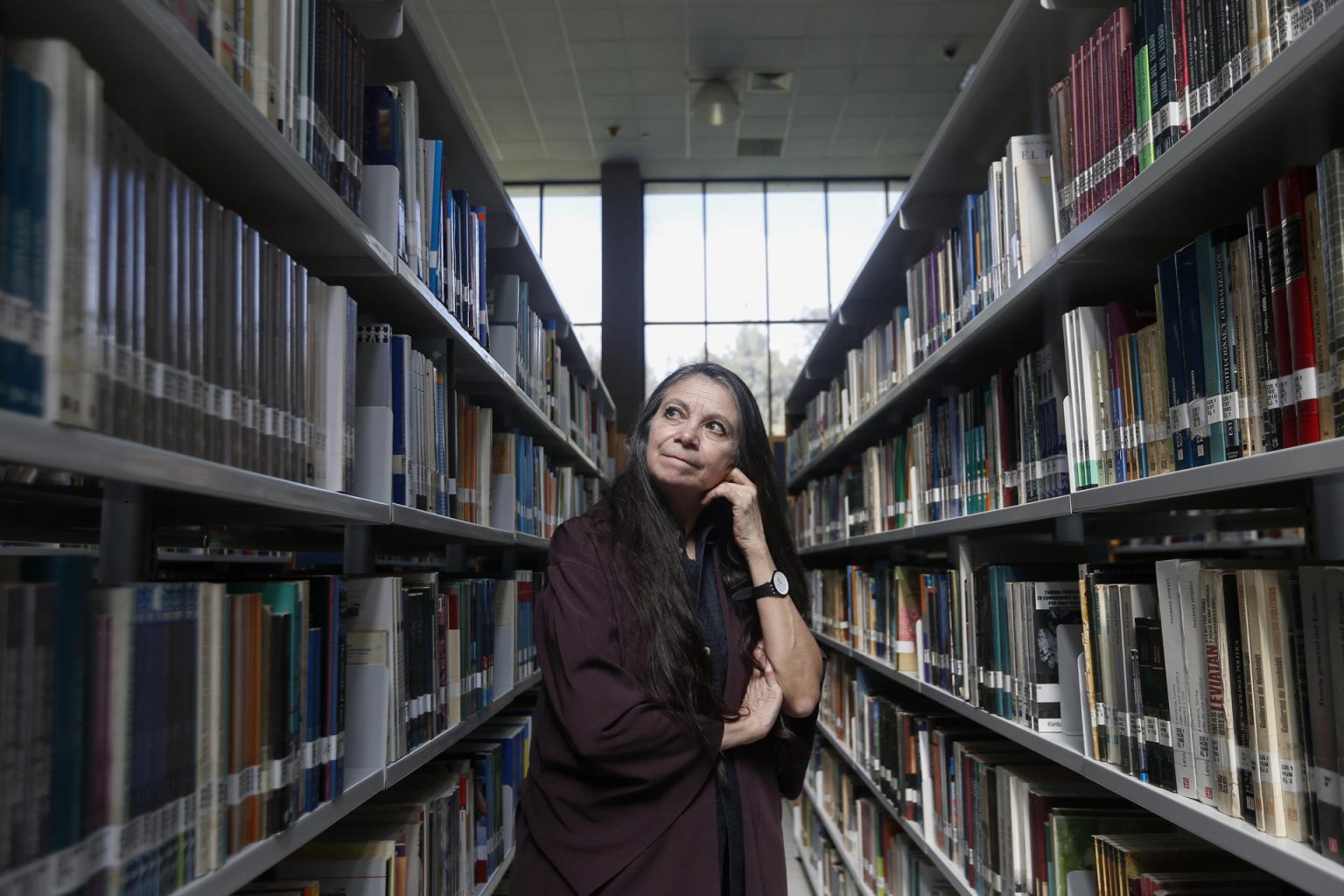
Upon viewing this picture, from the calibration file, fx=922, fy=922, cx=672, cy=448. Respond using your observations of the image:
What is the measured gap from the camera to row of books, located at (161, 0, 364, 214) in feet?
3.49

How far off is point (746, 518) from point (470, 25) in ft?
15.6

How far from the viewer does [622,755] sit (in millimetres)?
1469

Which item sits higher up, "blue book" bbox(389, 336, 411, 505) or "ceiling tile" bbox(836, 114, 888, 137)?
"ceiling tile" bbox(836, 114, 888, 137)

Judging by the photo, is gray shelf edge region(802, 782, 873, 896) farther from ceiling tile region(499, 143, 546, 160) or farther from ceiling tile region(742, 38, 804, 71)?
ceiling tile region(499, 143, 546, 160)

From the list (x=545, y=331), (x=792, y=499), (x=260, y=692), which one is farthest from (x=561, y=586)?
(x=792, y=499)

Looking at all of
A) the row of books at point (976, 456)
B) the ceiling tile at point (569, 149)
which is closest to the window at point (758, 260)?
the ceiling tile at point (569, 149)

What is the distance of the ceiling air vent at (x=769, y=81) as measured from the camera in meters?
6.08

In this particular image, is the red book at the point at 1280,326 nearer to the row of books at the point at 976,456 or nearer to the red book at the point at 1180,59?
the red book at the point at 1180,59

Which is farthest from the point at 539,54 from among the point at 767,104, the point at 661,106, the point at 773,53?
Answer: the point at 767,104

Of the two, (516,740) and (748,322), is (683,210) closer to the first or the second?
(748,322)

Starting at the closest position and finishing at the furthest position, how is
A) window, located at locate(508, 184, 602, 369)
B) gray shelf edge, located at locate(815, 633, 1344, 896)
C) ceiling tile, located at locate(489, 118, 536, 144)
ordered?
gray shelf edge, located at locate(815, 633, 1344, 896)
ceiling tile, located at locate(489, 118, 536, 144)
window, located at locate(508, 184, 602, 369)

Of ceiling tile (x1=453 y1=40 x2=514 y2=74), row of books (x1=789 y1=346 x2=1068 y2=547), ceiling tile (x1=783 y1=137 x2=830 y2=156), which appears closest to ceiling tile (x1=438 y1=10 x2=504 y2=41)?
ceiling tile (x1=453 y1=40 x2=514 y2=74)

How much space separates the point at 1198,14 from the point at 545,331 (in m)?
2.77

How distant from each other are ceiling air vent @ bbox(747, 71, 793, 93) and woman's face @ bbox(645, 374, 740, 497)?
15.9ft
